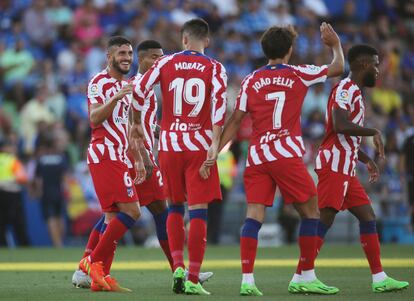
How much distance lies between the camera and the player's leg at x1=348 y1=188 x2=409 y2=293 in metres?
11.3

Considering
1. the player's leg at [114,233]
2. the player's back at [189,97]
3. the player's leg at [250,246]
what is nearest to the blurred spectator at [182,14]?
the player's leg at [114,233]

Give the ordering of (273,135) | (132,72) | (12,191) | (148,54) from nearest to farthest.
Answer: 1. (273,135)
2. (148,54)
3. (12,191)
4. (132,72)

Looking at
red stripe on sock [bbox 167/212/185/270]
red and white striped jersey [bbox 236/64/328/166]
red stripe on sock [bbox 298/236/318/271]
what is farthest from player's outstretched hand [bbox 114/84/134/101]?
red stripe on sock [bbox 298/236/318/271]

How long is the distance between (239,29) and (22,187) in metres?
6.98

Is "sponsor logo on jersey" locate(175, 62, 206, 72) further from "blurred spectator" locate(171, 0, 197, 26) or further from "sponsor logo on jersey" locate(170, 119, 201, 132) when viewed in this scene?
"blurred spectator" locate(171, 0, 197, 26)

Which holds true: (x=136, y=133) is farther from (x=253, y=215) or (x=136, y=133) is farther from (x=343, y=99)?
(x=343, y=99)

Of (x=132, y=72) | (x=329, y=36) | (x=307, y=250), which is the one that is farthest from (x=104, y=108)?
(x=132, y=72)

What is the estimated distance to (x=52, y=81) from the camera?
933 inches

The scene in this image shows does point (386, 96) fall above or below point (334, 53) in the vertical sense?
above

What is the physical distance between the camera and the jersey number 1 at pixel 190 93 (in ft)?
36.1

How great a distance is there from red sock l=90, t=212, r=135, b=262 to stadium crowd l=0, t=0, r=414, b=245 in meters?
10.8

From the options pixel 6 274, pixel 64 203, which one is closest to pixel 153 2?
pixel 64 203

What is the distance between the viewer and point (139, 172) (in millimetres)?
11727

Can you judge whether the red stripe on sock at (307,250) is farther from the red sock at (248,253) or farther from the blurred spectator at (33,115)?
the blurred spectator at (33,115)
